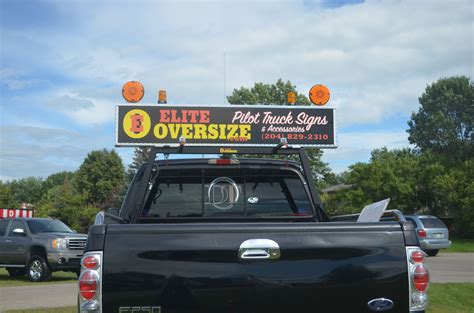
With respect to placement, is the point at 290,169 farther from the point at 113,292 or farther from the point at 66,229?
the point at 66,229

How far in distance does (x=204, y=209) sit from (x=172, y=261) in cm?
247

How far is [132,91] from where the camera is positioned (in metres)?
5.09

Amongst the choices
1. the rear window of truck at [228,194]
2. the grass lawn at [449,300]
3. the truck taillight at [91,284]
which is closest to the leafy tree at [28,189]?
the grass lawn at [449,300]

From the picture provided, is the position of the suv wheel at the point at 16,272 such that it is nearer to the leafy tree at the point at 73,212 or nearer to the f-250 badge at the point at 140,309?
the f-250 badge at the point at 140,309

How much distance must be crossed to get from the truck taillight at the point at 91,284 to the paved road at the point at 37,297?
7.30 m

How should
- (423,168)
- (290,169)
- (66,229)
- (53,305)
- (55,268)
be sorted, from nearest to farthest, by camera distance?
(290,169) < (53,305) < (55,268) < (66,229) < (423,168)

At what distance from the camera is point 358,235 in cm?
316

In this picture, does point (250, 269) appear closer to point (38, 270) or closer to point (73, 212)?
point (38, 270)

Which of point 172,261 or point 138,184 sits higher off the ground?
point 138,184

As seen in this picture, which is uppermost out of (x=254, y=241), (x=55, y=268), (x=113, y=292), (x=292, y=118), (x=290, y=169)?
(x=292, y=118)

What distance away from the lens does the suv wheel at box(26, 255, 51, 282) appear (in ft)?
50.7

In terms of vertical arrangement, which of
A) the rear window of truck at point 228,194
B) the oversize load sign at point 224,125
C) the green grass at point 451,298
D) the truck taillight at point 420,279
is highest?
the oversize load sign at point 224,125

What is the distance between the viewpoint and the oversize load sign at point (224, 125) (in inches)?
203

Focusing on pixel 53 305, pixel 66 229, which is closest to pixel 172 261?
pixel 53 305
